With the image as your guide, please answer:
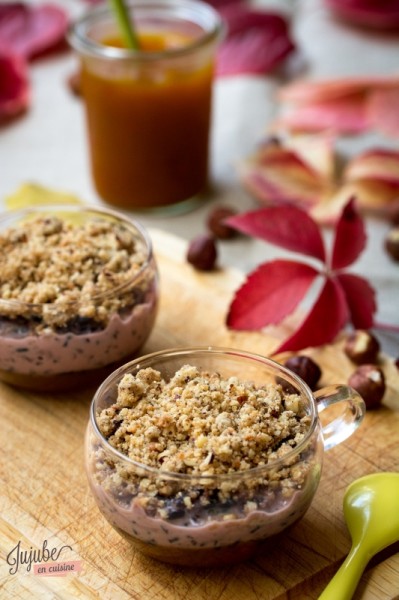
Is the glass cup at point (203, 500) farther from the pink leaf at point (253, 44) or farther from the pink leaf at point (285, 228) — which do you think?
the pink leaf at point (253, 44)

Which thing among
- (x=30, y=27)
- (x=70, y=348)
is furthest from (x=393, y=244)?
(x=30, y=27)

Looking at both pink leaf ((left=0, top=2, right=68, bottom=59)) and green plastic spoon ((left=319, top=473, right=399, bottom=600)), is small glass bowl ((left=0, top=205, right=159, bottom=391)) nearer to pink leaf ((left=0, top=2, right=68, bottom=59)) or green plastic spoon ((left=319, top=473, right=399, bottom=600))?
green plastic spoon ((left=319, top=473, right=399, bottom=600))

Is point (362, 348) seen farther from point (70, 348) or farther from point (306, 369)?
point (70, 348)

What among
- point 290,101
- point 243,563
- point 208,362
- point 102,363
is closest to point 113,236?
point 102,363

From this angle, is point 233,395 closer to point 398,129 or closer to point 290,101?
point 398,129

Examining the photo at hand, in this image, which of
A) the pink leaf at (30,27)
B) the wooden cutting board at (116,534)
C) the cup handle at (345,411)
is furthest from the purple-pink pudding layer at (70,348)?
the pink leaf at (30,27)

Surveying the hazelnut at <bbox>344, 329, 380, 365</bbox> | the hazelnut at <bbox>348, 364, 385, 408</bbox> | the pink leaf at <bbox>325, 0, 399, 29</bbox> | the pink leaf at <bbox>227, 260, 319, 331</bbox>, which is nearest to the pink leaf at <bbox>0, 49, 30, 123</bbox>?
the pink leaf at <bbox>325, 0, 399, 29</bbox>
